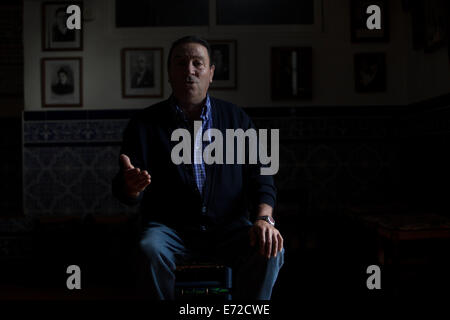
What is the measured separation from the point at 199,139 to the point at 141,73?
6.28 ft


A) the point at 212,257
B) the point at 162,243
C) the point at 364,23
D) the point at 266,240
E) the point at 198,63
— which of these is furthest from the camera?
the point at 364,23

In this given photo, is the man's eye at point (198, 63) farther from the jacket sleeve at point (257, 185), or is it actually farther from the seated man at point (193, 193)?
the jacket sleeve at point (257, 185)

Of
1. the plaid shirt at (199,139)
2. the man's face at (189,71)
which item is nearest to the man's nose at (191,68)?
the man's face at (189,71)

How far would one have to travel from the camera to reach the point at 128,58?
3.75m

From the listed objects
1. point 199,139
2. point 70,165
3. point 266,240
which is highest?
point 199,139

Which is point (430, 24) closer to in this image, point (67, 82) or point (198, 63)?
point (198, 63)

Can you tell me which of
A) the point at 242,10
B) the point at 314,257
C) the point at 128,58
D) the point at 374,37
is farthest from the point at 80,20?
the point at 314,257

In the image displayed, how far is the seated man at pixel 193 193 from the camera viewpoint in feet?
5.81

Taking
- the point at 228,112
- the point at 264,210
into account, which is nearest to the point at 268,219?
the point at 264,210

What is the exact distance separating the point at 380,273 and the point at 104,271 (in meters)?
2.01

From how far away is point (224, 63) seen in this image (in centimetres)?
370

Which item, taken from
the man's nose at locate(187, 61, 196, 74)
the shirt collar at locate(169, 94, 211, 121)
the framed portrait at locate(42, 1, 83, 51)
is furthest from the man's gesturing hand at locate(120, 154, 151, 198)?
the framed portrait at locate(42, 1, 83, 51)

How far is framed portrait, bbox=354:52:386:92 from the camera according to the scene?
3.66 meters

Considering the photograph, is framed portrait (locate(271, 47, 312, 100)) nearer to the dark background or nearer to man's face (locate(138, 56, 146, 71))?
the dark background
